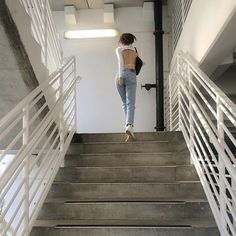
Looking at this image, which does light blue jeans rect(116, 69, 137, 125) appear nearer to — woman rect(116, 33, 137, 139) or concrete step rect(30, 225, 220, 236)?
woman rect(116, 33, 137, 139)

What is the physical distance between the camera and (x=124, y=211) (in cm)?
283

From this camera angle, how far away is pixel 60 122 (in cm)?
360

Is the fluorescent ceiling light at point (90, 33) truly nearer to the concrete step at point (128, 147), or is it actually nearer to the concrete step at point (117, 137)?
the concrete step at point (117, 137)

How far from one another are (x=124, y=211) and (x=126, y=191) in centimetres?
28

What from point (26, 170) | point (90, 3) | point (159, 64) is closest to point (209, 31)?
point (26, 170)

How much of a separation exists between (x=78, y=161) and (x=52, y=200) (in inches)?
27.9

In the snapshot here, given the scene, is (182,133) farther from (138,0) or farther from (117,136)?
(138,0)

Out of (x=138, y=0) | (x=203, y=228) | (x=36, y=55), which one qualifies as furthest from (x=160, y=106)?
(x=203, y=228)

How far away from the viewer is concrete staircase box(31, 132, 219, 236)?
8.39ft

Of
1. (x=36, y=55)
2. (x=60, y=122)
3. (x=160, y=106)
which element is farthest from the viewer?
(x=160, y=106)

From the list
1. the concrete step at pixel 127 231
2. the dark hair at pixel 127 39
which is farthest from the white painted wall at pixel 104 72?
the concrete step at pixel 127 231

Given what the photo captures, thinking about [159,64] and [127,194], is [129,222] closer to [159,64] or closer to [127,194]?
[127,194]

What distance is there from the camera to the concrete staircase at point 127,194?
2557mm

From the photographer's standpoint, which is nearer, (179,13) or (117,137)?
(117,137)
